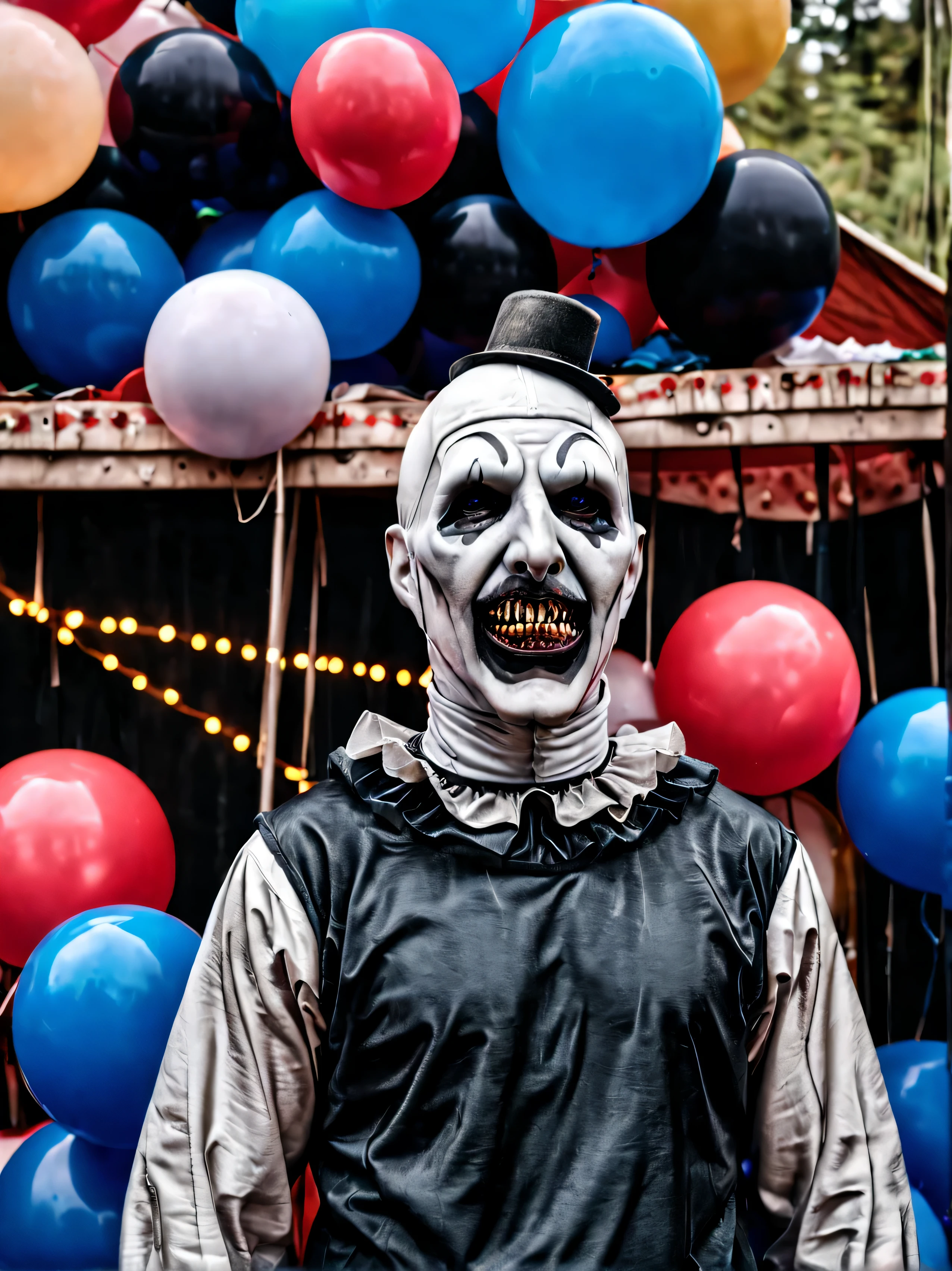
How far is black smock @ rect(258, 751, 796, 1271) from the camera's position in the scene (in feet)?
6.11

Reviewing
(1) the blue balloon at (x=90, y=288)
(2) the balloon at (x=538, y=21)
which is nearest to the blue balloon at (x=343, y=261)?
(1) the blue balloon at (x=90, y=288)

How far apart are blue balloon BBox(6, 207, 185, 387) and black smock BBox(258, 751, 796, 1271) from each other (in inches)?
53.8

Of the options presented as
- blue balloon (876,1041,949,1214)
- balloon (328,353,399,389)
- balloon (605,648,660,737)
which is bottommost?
blue balloon (876,1041,949,1214)

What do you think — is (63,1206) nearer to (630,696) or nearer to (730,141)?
(630,696)

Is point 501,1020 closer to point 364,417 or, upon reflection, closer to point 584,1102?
point 584,1102

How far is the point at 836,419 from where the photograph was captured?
2.79m

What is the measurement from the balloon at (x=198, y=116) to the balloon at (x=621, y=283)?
76 centimetres

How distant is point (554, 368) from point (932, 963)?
6.33 feet

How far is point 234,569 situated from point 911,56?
258 cm

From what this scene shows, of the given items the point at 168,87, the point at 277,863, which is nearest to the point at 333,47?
the point at 168,87

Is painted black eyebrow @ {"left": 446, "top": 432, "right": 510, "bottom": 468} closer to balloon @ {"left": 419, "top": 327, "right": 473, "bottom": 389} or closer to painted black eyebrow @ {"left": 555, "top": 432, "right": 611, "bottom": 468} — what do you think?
painted black eyebrow @ {"left": 555, "top": 432, "right": 611, "bottom": 468}

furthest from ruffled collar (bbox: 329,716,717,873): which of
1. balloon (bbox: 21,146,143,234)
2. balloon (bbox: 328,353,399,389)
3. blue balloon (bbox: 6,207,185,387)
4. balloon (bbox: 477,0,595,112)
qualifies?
balloon (bbox: 477,0,595,112)

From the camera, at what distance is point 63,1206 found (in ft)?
7.89

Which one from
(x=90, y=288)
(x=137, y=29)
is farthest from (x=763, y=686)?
(x=137, y=29)
